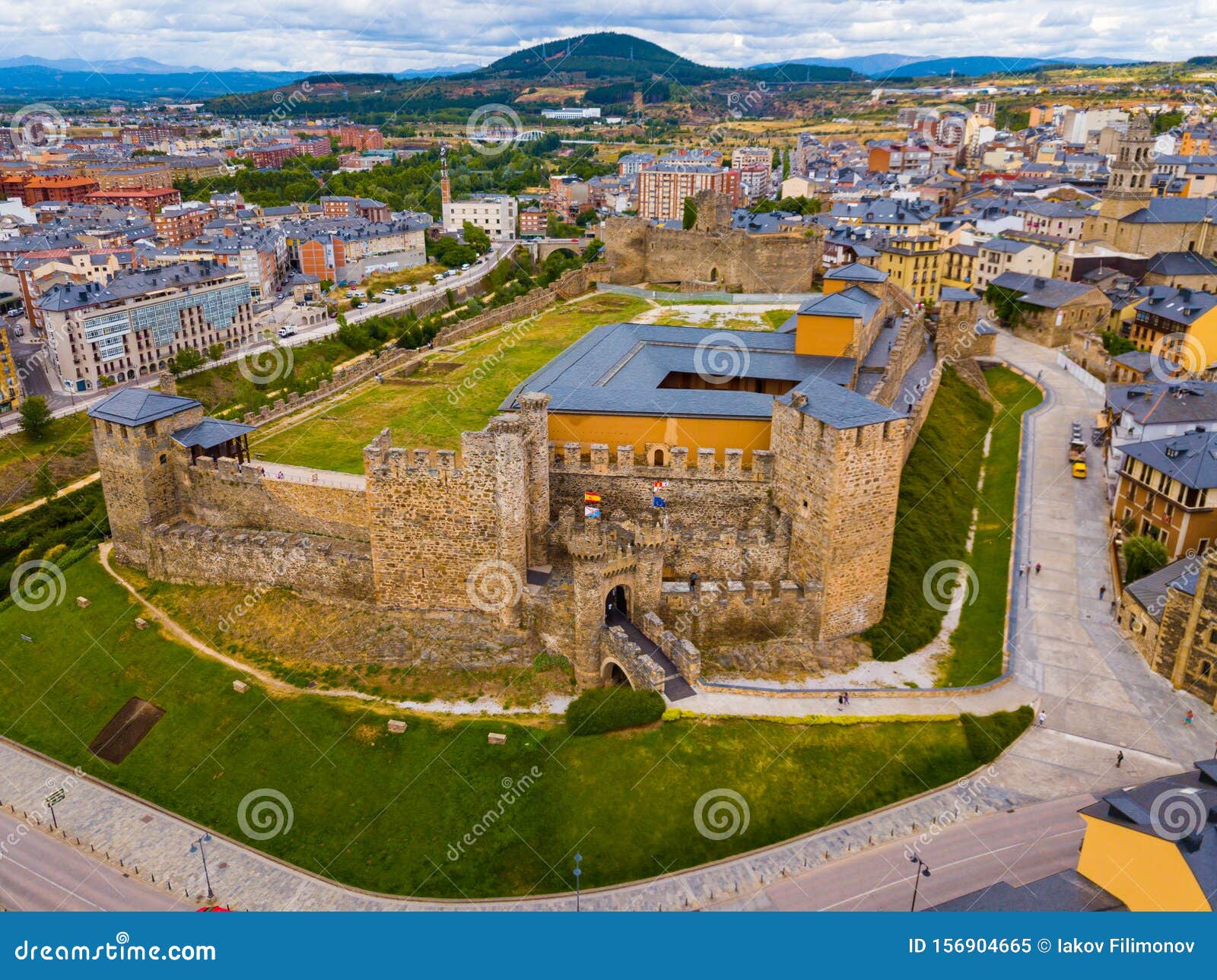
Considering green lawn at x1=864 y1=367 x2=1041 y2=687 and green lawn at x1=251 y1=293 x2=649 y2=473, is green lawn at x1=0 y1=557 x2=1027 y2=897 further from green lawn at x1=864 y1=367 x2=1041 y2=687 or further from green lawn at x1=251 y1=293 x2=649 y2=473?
green lawn at x1=251 y1=293 x2=649 y2=473

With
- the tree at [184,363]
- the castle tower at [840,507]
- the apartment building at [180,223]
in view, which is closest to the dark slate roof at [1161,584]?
the castle tower at [840,507]

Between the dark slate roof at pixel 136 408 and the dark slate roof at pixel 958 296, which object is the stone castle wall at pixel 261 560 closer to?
the dark slate roof at pixel 136 408

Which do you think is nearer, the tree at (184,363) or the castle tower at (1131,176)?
the tree at (184,363)

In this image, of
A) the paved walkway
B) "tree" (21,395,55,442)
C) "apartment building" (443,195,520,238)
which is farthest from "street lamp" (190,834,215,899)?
"apartment building" (443,195,520,238)

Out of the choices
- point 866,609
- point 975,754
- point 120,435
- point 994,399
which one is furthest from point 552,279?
point 975,754

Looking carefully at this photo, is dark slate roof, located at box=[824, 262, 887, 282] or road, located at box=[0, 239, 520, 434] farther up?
dark slate roof, located at box=[824, 262, 887, 282]

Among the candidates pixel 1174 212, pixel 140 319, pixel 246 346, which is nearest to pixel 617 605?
pixel 140 319

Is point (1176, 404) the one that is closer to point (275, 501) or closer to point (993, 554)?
point (993, 554)
